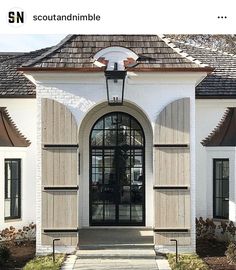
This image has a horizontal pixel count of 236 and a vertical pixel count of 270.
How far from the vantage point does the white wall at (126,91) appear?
12.0m

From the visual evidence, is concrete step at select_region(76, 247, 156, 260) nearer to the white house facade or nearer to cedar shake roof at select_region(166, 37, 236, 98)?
the white house facade

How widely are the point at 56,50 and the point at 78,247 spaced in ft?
15.2

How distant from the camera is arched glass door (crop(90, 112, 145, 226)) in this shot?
14.1 m

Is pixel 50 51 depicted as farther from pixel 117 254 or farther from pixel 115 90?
pixel 117 254

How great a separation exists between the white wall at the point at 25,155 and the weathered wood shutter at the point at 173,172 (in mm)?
3781

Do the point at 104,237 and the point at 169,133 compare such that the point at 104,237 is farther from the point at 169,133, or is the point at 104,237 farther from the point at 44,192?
the point at 169,133

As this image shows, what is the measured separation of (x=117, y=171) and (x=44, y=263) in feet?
12.7

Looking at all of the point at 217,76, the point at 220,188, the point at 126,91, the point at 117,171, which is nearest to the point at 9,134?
the point at 117,171

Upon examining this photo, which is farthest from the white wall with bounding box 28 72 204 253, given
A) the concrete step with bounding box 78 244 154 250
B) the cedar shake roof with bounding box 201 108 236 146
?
the cedar shake roof with bounding box 201 108 236 146

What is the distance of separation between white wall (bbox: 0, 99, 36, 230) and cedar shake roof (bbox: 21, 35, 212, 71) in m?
2.36

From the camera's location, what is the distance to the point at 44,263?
11141 millimetres

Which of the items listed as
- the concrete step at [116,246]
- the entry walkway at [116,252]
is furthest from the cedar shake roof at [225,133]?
the concrete step at [116,246]

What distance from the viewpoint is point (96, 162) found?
14.3 m

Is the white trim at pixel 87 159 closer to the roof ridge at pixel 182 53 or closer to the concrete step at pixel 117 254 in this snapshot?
the roof ridge at pixel 182 53
